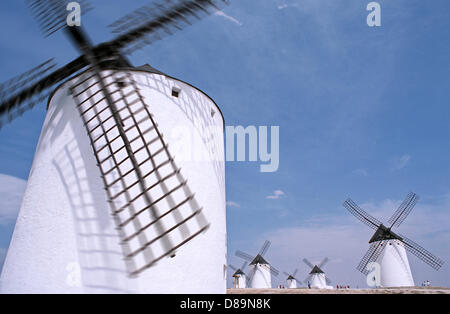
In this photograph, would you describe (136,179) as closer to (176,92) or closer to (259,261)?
(176,92)

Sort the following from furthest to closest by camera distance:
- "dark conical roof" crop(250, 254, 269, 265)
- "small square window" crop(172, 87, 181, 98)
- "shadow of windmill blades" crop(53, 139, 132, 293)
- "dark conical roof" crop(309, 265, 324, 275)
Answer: "dark conical roof" crop(309, 265, 324, 275) < "dark conical roof" crop(250, 254, 269, 265) < "small square window" crop(172, 87, 181, 98) < "shadow of windmill blades" crop(53, 139, 132, 293)

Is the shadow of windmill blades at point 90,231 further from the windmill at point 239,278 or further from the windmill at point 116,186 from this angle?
the windmill at point 239,278

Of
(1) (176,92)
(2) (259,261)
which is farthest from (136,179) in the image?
(2) (259,261)

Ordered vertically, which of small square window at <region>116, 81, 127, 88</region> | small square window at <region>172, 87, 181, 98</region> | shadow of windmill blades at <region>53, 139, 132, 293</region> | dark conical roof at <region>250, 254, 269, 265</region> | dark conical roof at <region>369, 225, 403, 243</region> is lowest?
shadow of windmill blades at <region>53, 139, 132, 293</region>

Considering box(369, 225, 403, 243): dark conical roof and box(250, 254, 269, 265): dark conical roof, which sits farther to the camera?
box(250, 254, 269, 265): dark conical roof

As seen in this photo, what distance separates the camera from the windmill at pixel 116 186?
4.28 metres

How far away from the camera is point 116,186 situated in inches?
182

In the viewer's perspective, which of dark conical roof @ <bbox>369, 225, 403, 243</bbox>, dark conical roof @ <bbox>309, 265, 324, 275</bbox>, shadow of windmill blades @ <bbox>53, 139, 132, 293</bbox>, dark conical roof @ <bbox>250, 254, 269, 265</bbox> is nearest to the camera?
shadow of windmill blades @ <bbox>53, 139, 132, 293</bbox>

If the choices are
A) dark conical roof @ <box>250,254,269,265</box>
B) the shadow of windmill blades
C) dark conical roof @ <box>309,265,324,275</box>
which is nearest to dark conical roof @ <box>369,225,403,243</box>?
dark conical roof @ <box>250,254,269,265</box>

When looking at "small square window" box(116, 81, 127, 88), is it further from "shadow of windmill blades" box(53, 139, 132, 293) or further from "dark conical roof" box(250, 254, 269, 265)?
"dark conical roof" box(250, 254, 269, 265)

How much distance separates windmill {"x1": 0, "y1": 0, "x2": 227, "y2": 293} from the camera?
4.28 metres

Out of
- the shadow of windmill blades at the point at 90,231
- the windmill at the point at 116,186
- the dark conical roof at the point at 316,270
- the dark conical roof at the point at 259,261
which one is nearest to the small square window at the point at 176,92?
the windmill at the point at 116,186
